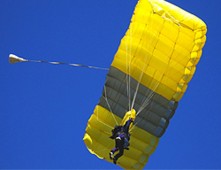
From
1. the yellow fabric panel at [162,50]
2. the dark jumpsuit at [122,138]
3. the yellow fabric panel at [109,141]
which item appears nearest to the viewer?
the dark jumpsuit at [122,138]

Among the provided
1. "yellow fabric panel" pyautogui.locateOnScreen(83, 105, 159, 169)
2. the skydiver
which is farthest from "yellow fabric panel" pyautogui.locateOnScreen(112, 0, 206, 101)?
the skydiver

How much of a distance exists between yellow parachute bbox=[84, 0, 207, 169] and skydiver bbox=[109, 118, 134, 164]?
117 cm

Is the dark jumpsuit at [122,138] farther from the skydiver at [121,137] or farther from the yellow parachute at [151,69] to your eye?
the yellow parachute at [151,69]

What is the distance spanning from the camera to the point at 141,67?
54.4 feet

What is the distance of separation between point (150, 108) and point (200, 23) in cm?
313

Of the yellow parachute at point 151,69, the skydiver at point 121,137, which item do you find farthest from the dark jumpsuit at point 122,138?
the yellow parachute at point 151,69

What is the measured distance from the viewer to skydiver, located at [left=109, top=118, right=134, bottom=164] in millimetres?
15240

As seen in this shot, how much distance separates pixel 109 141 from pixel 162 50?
3399mm

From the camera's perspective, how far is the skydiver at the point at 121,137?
1524 centimetres

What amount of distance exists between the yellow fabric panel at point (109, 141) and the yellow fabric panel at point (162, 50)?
148cm

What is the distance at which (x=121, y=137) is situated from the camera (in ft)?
49.9

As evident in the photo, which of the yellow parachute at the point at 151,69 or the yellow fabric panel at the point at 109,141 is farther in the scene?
the yellow fabric panel at the point at 109,141

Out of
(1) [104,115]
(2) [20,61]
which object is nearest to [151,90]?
(1) [104,115]

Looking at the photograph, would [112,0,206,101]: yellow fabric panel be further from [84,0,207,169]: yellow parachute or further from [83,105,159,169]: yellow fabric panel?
[83,105,159,169]: yellow fabric panel
